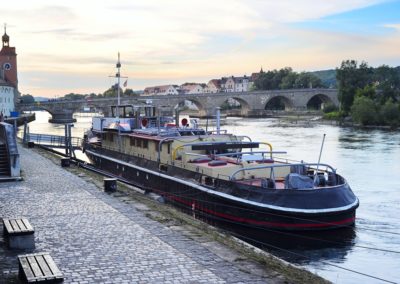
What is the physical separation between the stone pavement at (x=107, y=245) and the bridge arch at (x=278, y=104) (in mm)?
116104

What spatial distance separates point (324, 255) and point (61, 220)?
794 centimetres

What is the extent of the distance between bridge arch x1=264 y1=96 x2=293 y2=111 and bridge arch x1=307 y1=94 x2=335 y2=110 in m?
5.37

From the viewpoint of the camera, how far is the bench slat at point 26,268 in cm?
851

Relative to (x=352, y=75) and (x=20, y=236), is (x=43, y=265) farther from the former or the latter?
(x=352, y=75)

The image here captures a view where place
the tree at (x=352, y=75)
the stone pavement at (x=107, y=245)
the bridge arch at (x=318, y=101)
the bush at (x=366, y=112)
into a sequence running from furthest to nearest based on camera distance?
the bridge arch at (x=318, y=101), the tree at (x=352, y=75), the bush at (x=366, y=112), the stone pavement at (x=107, y=245)

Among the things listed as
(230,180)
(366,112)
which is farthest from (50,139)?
(366,112)

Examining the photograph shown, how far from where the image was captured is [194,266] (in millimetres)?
10336

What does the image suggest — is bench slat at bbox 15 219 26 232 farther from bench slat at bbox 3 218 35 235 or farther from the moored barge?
the moored barge

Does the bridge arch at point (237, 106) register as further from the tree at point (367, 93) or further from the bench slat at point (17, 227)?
the bench slat at point (17, 227)

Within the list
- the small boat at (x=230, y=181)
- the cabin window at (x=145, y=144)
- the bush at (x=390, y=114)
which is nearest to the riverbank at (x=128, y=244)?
the small boat at (x=230, y=181)

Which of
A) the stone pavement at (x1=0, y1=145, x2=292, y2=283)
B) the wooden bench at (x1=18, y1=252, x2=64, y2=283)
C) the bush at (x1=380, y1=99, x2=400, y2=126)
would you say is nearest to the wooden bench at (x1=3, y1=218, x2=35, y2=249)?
the stone pavement at (x1=0, y1=145, x2=292, y2=283)

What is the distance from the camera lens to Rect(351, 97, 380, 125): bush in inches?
3201

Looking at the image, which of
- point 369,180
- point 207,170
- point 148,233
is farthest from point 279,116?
point 148,233

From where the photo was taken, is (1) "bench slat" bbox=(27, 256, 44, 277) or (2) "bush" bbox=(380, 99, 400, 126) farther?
(2) "bush" bbox=(380, 99, 400, 126)
